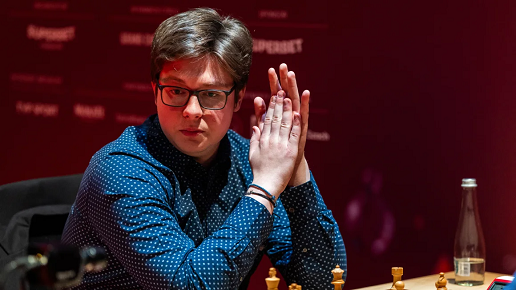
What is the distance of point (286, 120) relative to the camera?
5.74ft

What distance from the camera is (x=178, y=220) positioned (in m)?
1.74

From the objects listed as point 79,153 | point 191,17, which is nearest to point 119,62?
point 79,153

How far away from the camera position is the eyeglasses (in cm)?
172

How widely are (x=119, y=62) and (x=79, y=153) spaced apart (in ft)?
1.74

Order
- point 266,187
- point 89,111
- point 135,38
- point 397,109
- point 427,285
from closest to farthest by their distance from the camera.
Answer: point 266,187 < point 427,285 < point 397,109 < point 135,38 < point 89,111

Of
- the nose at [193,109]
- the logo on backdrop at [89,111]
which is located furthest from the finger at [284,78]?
the logo on backdrop at [89,111]

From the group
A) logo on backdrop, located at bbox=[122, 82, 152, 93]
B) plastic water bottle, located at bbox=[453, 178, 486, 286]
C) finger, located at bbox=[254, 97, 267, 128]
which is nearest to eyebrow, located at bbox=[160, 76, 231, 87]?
finger, located at bbox=[254, 97, 267, 128]

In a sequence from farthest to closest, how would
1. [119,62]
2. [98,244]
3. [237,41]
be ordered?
1. [119,62]
2. [237,41]
3. [98,244]

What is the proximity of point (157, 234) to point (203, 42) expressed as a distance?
521mm

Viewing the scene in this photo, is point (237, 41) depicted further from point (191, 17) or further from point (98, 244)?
point (98, 244)

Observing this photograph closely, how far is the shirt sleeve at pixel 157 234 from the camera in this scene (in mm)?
1508

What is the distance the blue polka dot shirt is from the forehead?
0.19m

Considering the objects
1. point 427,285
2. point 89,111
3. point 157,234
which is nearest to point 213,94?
point 157,234

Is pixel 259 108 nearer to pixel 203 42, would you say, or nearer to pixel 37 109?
pixel 203 42
